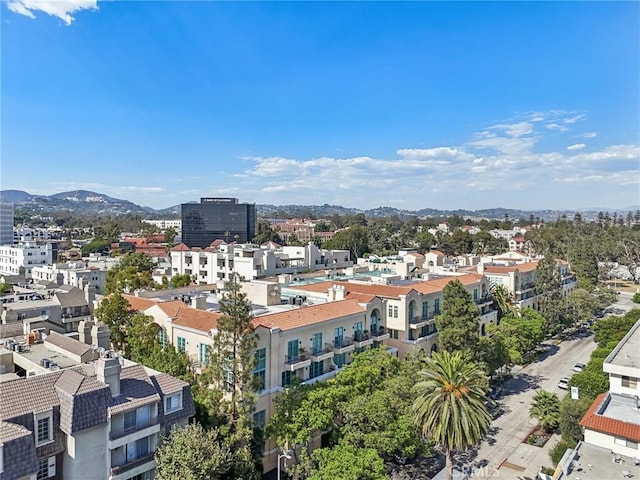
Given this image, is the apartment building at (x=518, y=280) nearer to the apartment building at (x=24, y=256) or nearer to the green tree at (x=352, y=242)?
the green tree at (x=352, y=242)

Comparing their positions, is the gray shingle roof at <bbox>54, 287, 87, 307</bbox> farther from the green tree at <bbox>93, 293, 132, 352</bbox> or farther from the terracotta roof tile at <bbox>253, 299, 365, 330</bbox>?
the terracotta roof tile at <bbox>253, 299, 365, 330</bbox>

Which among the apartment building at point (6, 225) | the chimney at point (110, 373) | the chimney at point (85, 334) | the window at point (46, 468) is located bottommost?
the window at point (46, 468)

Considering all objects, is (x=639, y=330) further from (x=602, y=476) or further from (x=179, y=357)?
(x=179, y=357)

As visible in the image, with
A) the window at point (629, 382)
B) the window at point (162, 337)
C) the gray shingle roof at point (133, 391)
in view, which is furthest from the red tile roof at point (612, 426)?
the window at point (162, 337)

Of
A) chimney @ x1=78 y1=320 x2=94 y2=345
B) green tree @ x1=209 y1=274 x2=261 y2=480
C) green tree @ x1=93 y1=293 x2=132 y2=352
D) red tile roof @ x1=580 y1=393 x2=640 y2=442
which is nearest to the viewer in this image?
red tile roof @ x1=580 y1=393 x2=640 y2=442

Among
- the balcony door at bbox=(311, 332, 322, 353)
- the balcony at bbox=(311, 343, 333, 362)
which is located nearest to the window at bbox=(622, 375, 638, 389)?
the balcony at bbox=(311, 343, 333, 362)

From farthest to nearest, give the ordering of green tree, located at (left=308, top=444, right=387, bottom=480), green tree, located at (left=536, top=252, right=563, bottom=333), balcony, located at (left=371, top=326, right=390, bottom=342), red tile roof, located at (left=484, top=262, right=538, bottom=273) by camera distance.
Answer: red tile roof, located at (left=484, top=262, right=538, bottom=273)
green tree, located at (left=536, top=252, right=563, bottom=333)
balcony, located at (left=371, top=326, right=390, bottom=342)
green tree, located at (left=308, top=444, right=387, bottom=480)
